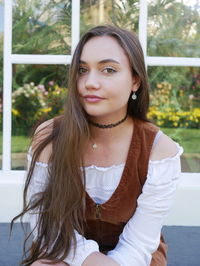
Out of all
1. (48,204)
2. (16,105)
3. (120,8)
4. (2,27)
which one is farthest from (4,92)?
(48,204)

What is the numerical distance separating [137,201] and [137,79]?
402 millimetres

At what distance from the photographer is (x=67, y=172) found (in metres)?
1.76

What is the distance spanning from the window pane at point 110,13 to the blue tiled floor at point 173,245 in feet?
3.73

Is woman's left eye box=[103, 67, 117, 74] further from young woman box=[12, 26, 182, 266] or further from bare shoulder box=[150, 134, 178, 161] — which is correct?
bare shoulder box=[150, 134, 178, 161]

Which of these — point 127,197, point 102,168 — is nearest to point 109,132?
point 102,168

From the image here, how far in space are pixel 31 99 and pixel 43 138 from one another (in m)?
1.29

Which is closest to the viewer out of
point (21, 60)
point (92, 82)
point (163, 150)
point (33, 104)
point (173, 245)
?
point (92, 82)

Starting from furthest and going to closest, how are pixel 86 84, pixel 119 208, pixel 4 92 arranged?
pixel 4 92 → pixel 119 208 → pixel 86 84

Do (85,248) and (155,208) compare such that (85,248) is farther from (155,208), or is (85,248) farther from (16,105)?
(16,105)

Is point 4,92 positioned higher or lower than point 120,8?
lower

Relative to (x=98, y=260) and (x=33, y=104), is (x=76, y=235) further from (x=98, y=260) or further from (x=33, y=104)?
(x=33, y=104)

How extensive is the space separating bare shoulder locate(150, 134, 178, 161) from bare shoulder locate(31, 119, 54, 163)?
35 cm

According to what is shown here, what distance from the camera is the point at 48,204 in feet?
5.83

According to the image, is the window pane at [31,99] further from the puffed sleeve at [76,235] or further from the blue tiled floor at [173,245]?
the puffed sleeve at [76,235]
